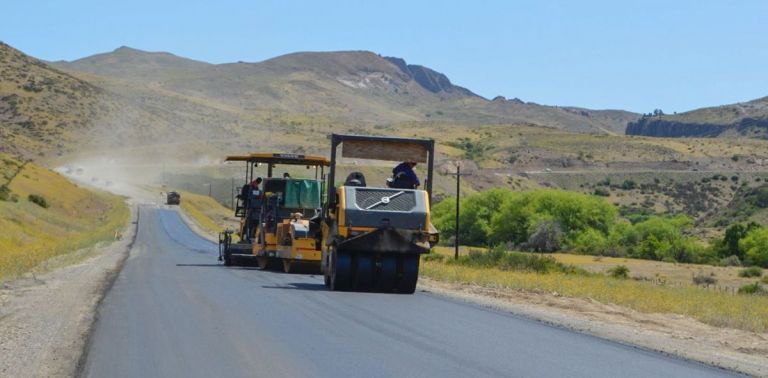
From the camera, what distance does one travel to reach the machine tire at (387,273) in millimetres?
22766

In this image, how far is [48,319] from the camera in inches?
675

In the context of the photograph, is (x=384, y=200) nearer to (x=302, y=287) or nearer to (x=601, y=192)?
(x=302, y=287)

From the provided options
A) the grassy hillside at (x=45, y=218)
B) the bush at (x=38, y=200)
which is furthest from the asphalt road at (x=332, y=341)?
the bush at (x=38, y=200)

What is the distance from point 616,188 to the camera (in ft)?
477

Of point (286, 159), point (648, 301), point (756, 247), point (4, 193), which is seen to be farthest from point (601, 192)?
point (648, 301)

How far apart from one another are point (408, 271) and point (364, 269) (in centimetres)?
100

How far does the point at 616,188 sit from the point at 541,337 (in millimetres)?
133188

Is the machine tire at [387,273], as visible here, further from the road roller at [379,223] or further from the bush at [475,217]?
the bush at [475,217]

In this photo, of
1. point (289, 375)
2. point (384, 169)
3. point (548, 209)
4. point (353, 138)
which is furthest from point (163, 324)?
point (384, 169)

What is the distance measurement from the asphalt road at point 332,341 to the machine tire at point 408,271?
56 cm

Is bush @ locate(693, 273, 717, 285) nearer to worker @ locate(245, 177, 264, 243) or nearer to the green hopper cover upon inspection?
worker @ locate(245, 177, 264, 243)

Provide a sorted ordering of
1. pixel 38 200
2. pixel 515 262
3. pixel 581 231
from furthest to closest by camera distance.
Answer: pixel 581 231 < pixel 38 200 < pixel 515 262

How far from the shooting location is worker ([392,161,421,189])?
23141 mm

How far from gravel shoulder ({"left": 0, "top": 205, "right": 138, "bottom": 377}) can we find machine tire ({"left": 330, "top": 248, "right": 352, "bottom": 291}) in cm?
490
